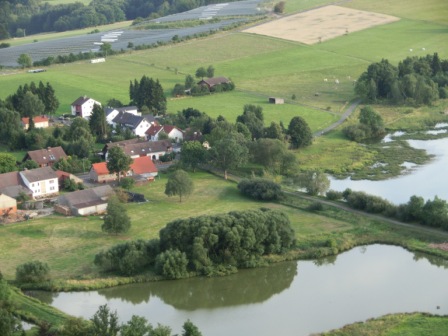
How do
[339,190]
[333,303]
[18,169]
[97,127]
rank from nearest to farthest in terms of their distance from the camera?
[333,303]
[339,190]
[18,169]
[97,127]

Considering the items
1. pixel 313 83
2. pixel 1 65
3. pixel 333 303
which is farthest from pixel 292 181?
pixel 1 65

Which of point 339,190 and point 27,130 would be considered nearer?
point 339,190

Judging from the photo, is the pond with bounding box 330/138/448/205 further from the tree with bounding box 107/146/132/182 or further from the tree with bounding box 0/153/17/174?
the tree with bounding box 0/153/17/174

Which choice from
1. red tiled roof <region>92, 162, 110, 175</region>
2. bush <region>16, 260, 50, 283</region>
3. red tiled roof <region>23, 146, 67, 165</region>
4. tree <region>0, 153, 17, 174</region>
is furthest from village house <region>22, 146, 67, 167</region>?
bush <region>16, 260, 50, 283</region>

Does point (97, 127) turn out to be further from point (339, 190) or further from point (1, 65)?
point (1, 65)

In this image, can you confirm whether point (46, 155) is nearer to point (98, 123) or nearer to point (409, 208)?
point (98, 123)

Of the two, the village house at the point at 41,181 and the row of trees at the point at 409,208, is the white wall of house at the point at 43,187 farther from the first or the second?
the row of trees at the point at 409,208
